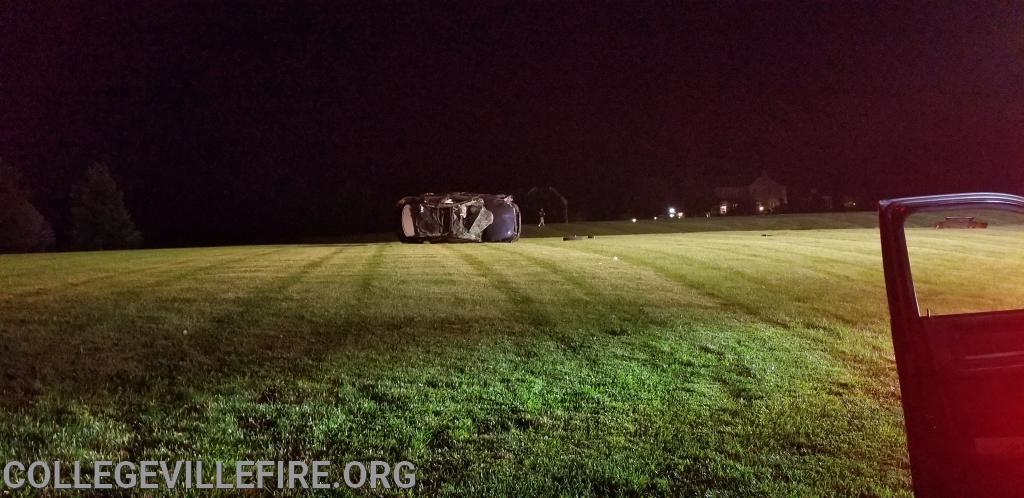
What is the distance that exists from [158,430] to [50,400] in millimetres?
1589

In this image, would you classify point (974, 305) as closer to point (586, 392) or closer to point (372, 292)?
point (586, 392)

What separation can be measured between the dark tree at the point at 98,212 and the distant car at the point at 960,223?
72659mm

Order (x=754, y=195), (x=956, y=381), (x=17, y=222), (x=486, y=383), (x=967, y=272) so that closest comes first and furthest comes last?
(x=956, y=381) < (x=486, y=383) < (x=967, y=272) < (x=17, y=222) < (x=754, y=195)

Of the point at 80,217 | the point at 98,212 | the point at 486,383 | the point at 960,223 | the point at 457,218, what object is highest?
the point at 98,212

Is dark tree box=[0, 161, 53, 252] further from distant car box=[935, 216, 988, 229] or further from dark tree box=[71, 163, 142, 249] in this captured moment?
distant car box=[935, 216, 988, 229]

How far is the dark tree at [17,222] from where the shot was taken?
66.0m

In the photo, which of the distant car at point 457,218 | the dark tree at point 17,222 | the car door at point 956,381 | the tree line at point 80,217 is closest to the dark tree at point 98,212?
the tree line at point 80,217

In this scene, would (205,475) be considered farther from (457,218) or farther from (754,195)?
(754,195)

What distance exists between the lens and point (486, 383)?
6.97 m

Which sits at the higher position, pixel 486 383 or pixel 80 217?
pixel 80 217

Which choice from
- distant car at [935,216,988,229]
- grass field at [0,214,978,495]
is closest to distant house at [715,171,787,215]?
distant car at [935,216,988,229]

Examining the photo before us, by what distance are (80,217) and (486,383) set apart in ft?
272

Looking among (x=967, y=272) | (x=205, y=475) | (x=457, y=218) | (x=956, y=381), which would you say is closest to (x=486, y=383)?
(x=205, y=475)

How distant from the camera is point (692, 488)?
4.51 metres
